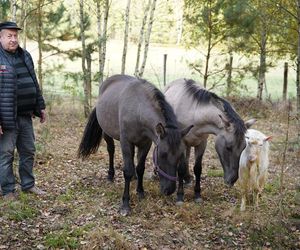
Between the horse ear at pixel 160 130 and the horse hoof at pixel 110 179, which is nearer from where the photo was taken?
the horse ear at pixel 160 130

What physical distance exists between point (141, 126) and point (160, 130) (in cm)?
52

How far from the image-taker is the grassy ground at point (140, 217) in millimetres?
4234

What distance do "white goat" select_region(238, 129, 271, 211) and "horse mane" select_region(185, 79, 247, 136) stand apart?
0.50ft

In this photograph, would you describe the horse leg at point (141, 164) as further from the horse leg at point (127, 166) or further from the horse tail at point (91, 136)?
the horse tail at point (91, 136)

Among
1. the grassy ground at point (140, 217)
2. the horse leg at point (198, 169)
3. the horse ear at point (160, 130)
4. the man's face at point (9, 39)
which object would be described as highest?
the man's face at point (9, 39)

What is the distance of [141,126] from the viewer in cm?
494

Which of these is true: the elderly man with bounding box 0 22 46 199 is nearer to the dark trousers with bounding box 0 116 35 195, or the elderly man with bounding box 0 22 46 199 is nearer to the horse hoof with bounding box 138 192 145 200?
the dark trousers with bounding box 0 116 35 195

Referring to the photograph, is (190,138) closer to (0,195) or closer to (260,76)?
(0,195)

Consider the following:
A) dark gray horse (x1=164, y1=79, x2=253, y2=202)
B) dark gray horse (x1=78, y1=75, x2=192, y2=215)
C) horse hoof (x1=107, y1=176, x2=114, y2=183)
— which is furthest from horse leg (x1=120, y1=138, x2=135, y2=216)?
horse hoof (x1=107, y1=176, x2=114, y2=183)

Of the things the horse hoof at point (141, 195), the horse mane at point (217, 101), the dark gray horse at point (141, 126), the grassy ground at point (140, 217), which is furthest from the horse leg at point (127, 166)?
the horse mane at point (217, 101)

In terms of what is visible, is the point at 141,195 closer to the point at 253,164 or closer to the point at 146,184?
the point at 146,184

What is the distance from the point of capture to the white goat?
499cm

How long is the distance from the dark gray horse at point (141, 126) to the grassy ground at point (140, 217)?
0.37m

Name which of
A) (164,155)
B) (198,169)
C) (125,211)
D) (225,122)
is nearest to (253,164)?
(225,122)
